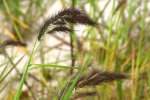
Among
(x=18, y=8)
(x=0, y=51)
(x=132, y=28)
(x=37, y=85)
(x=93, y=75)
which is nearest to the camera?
(x=93, y=75)

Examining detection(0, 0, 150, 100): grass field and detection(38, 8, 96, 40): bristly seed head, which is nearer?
detection(38, 8, 96, 40): bristly seed head

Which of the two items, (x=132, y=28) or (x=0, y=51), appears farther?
(x=132, y=28)

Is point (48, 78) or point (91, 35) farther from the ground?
point (91, 35)

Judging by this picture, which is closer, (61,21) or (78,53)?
(61,21)

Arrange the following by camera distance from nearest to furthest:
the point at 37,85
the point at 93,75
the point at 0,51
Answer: the point at 93,75 < the point at 0,51 < the point at 37,85

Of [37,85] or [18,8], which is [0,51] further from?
[18,8]

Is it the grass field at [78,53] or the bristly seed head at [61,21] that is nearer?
the bristly seed head at [61,21]

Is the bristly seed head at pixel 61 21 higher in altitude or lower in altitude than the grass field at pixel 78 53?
higher

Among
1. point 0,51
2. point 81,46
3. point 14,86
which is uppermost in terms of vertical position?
point 0,51

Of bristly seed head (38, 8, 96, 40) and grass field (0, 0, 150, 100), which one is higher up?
bristly seed head (38, 8, 96, 40)

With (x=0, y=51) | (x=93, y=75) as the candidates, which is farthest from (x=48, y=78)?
(x=93, y=75)

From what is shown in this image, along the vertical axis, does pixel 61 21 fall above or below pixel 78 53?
above
